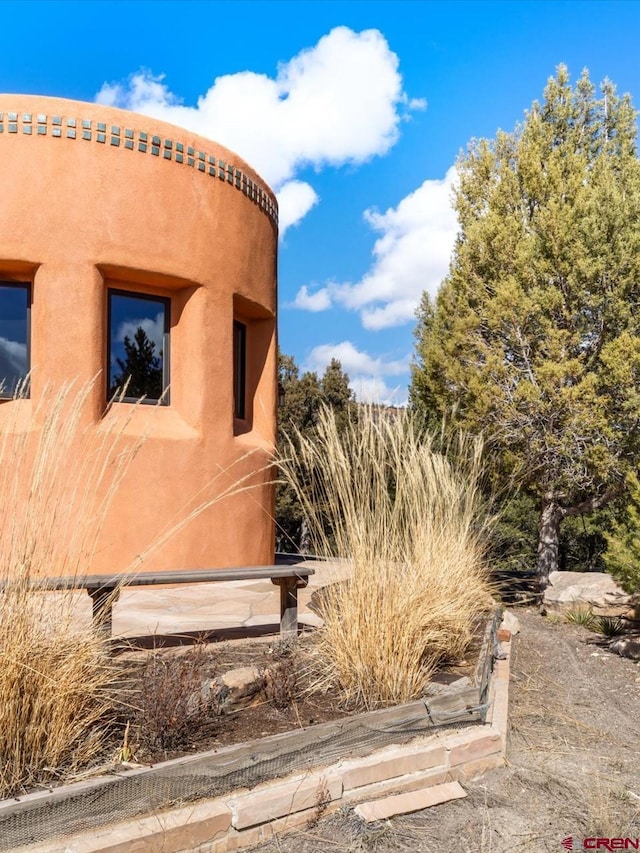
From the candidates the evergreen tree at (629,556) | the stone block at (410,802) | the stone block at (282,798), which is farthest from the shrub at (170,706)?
the evergreen tree at (629,556)

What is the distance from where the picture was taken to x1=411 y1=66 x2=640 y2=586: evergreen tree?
6961 mm

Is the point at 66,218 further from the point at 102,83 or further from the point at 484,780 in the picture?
→ the point at 484,780

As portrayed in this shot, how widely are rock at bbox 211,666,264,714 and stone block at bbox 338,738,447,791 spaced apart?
562 mm

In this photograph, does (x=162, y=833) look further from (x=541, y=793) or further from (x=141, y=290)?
(x=141, y=290)

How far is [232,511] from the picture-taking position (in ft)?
22.5

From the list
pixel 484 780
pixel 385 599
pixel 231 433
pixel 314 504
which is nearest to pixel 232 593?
pixel 231 433

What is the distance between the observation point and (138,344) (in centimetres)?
667

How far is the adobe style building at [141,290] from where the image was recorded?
597 cm

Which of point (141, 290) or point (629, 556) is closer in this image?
point (629, 556)

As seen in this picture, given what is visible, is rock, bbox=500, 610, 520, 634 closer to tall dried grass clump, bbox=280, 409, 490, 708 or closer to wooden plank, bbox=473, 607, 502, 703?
wooden plank, bbox=473, 607, 502, 703

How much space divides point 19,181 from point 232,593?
3.93 meters

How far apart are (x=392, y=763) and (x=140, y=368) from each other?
190 inches

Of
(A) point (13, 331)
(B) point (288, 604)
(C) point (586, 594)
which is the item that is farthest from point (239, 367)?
(C) point (586, 594)

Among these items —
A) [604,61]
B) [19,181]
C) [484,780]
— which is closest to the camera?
[484,780]
